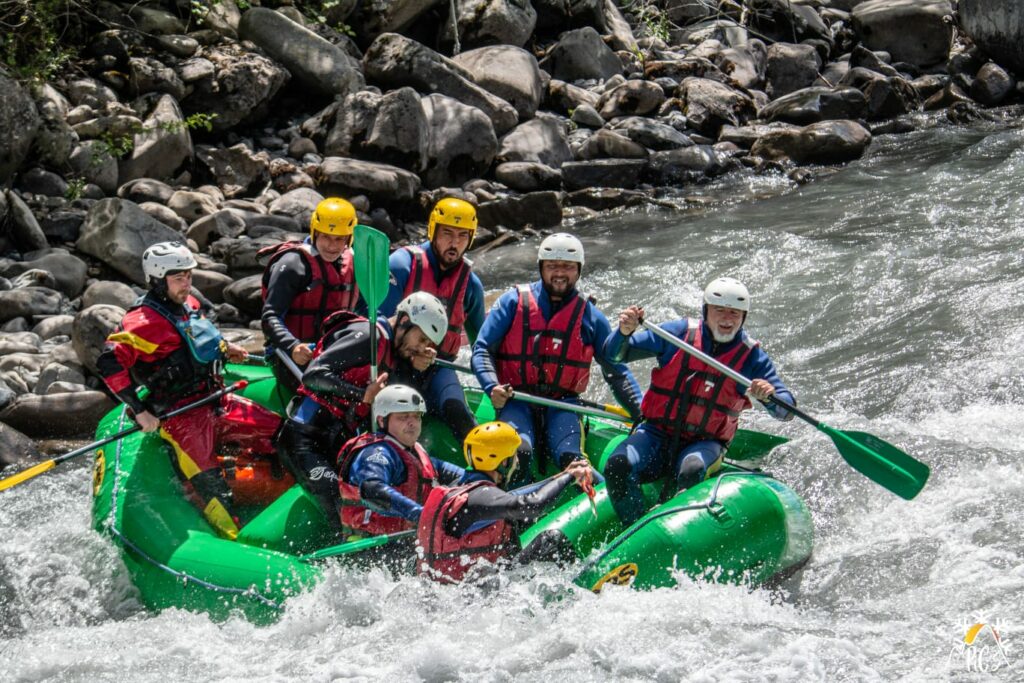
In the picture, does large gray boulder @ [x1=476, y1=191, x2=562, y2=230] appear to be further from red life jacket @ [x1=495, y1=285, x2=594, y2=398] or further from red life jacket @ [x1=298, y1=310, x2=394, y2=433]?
red life jacket @ [x1=298, y1=310, x2=394, y2=433]

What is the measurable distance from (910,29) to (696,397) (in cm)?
1444

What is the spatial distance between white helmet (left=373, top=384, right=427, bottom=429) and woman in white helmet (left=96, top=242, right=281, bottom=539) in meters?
1.21

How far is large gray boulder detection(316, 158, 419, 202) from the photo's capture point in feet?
37.7

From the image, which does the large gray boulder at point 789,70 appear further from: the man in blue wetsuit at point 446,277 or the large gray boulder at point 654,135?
the man in blue wetsuit at point 446,277

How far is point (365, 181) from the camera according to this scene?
11.5 metres

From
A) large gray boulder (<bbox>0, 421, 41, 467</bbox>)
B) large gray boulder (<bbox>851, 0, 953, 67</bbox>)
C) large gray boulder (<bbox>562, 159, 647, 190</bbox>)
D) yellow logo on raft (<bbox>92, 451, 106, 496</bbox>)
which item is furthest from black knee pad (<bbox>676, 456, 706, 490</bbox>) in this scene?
large gray boulder (<bbox>851, 0, 953, 67</bbox>)

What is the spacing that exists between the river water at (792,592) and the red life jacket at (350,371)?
2.74ft

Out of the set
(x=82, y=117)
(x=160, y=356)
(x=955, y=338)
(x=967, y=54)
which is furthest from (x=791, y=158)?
(x=160, y=356)

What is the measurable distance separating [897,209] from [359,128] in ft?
18.4

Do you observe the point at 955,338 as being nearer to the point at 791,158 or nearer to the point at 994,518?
the point at 994,518

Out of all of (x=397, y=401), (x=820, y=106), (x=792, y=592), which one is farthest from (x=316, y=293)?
(x=820, y=106)

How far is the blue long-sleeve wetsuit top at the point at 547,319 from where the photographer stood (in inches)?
223

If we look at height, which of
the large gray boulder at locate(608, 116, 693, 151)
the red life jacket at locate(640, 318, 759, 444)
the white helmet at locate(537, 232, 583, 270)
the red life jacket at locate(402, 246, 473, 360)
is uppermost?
the white helmet at locate(537, 232, 583, 270)

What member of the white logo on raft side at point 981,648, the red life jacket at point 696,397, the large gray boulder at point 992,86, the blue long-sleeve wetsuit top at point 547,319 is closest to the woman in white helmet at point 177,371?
the blue long-sleeve wetsuit top at point 547,319
